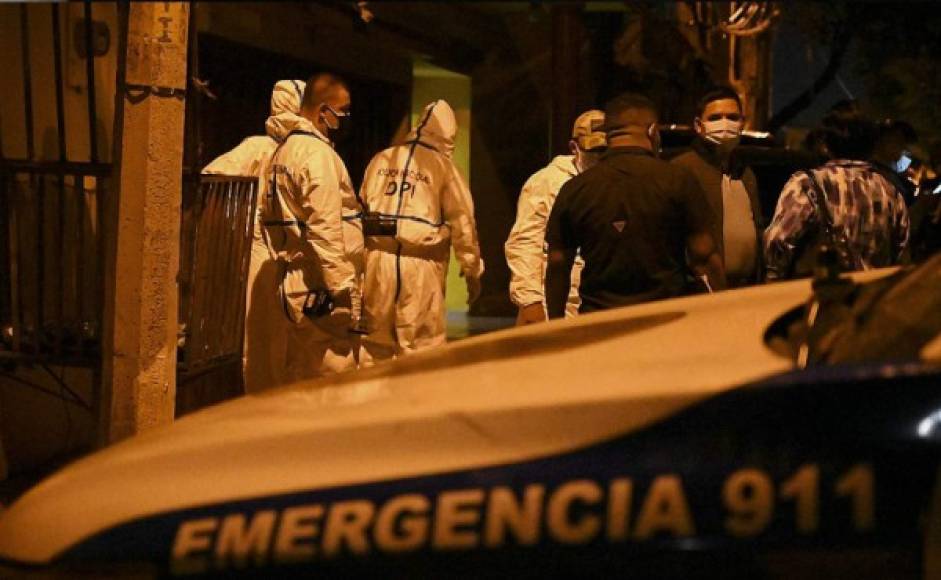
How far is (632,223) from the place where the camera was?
603 cm

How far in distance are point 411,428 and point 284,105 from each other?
576 centimetres

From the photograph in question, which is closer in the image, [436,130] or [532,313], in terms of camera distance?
[532,313]

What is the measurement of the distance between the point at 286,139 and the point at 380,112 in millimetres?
7755

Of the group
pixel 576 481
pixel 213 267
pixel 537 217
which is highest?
pixel 537 217

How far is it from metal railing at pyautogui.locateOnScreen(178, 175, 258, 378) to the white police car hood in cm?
331

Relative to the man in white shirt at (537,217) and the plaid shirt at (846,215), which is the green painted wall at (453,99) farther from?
the plaid shirt at (846,215)

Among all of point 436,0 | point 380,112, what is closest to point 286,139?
point 380,112

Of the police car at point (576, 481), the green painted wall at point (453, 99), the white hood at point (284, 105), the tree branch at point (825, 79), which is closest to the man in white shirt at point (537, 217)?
the white hood at point (284, 105)

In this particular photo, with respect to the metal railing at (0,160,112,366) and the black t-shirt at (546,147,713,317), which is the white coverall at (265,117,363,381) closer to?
the metal railing at (0,160,112,366)

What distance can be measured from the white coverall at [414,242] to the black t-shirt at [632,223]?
7.43ft

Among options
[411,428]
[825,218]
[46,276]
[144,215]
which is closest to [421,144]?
[46,276]

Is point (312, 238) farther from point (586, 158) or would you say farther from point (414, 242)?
point (586, 158)

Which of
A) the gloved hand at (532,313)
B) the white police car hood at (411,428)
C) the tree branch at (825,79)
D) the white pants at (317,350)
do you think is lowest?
the white pants at (317,350)

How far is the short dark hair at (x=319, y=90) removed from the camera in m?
8.00
